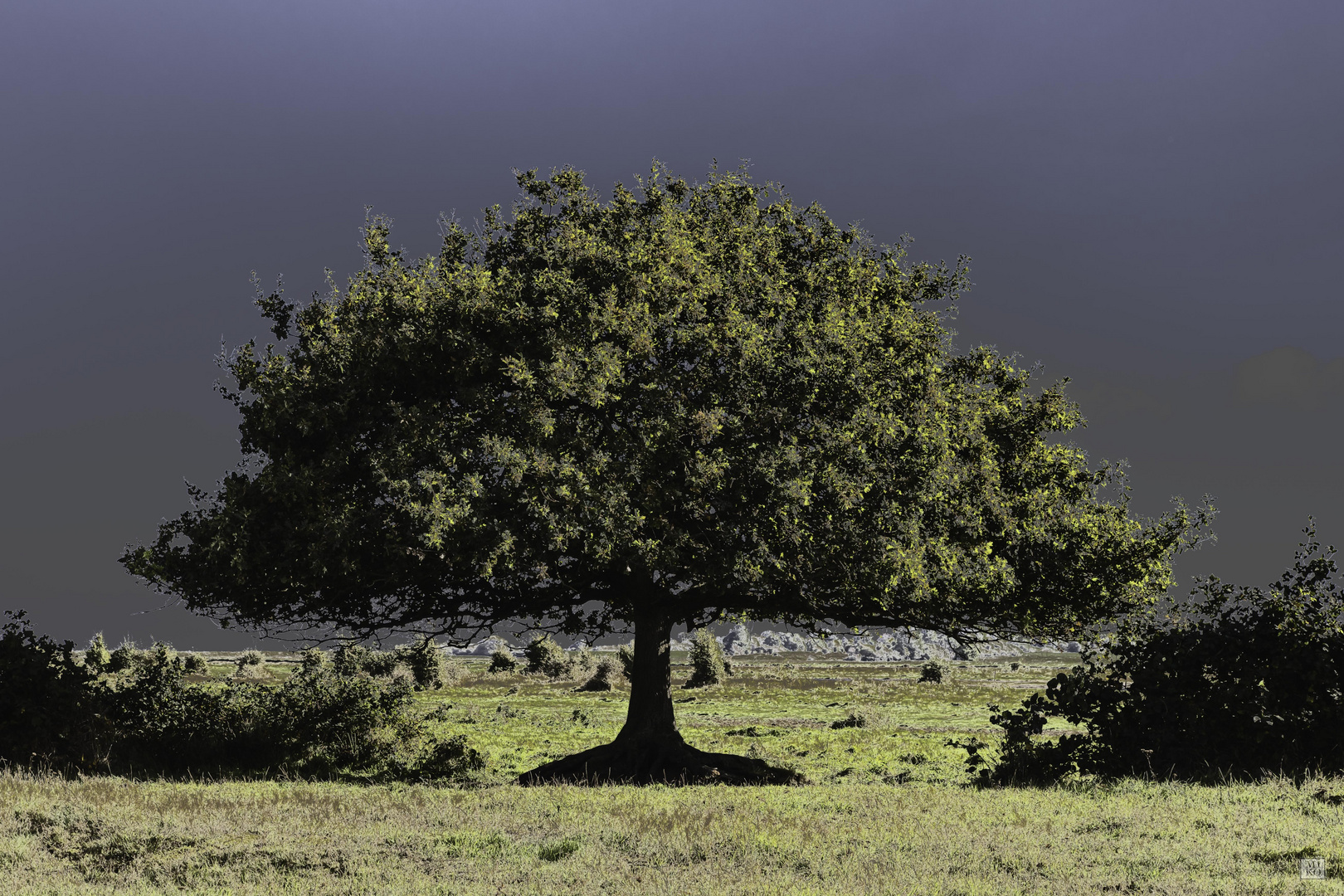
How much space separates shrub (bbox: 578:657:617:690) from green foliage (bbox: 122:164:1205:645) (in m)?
55.5

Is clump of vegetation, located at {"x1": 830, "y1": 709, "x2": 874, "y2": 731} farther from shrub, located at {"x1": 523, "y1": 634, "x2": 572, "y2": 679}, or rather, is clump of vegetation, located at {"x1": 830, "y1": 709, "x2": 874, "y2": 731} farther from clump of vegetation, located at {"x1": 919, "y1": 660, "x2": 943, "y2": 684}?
clump of vegetation, located at {"x1": 919, "y1": 660, "x2": 943, "y2": 684}

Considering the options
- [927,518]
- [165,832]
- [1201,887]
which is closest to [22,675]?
[165,832]

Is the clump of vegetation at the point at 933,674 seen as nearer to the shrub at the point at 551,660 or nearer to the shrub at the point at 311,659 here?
the shrub at the point at 551,660

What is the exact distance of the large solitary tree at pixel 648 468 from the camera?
20109 mm

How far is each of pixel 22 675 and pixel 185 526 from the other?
495 centimetres

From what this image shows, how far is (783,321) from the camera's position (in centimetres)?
2242

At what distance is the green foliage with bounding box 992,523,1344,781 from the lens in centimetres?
1934

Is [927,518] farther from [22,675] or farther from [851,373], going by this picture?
[22,675]

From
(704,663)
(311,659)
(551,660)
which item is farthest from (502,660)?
(311,659)

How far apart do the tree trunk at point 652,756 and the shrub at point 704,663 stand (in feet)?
184

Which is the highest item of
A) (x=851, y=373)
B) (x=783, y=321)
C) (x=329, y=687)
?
(x=783, y=321)

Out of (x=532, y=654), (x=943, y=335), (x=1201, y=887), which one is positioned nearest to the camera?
(x=1201, y=887)

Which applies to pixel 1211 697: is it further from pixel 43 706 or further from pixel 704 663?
pixel 704 663

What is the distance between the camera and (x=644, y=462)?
2039 centimetres
